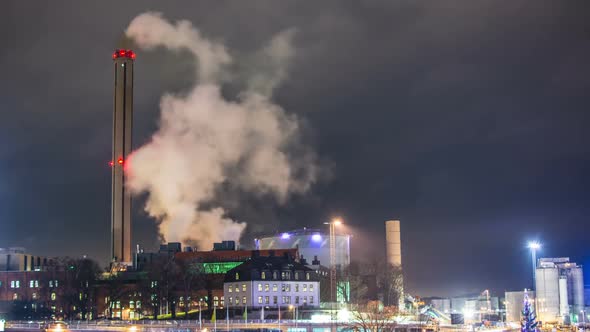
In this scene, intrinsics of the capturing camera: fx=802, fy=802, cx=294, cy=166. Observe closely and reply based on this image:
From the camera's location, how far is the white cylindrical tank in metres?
184

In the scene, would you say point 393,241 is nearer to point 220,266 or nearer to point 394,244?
point 394,244

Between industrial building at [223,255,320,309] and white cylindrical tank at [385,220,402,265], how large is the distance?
1146 inches

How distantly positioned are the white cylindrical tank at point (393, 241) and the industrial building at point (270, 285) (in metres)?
29.1

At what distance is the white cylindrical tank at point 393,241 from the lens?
184 m

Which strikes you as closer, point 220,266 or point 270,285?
point 270,285

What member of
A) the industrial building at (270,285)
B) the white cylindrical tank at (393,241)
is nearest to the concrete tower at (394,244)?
the white cylindrical tank at (393,241)

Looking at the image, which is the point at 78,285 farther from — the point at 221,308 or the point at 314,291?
the point at 314,291

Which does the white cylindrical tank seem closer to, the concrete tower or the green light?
the concrete tower

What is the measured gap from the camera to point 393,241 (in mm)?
185375

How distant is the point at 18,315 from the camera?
15800cm

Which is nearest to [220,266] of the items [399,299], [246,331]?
[399,299]

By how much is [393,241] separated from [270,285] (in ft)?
140

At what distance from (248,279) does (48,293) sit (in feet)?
157

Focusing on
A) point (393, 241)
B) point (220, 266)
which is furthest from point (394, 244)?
point (220, 266)
